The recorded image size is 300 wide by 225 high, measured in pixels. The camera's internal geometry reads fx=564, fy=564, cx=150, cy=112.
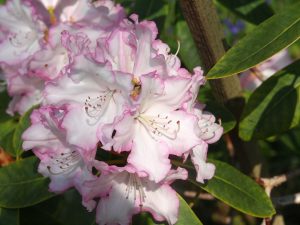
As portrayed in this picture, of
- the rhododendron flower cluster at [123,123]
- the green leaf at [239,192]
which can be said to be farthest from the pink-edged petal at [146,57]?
the green leaf at [239,192]

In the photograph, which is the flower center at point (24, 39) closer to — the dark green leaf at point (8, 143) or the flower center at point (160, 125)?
the dark green leaf at point (8, 143)

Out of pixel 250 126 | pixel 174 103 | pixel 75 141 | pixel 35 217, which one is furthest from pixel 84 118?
pixel 35 217

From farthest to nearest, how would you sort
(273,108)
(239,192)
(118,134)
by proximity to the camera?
(273,108), (239,192), (118,134)

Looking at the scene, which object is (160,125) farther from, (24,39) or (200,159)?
(24,39)

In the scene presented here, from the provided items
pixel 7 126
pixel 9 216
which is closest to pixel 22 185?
pixel 9 216

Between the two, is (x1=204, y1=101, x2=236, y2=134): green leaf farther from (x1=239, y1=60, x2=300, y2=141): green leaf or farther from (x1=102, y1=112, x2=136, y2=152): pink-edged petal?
(x1=102, y1=112, x2=136, y2=152): pink-edged petal
